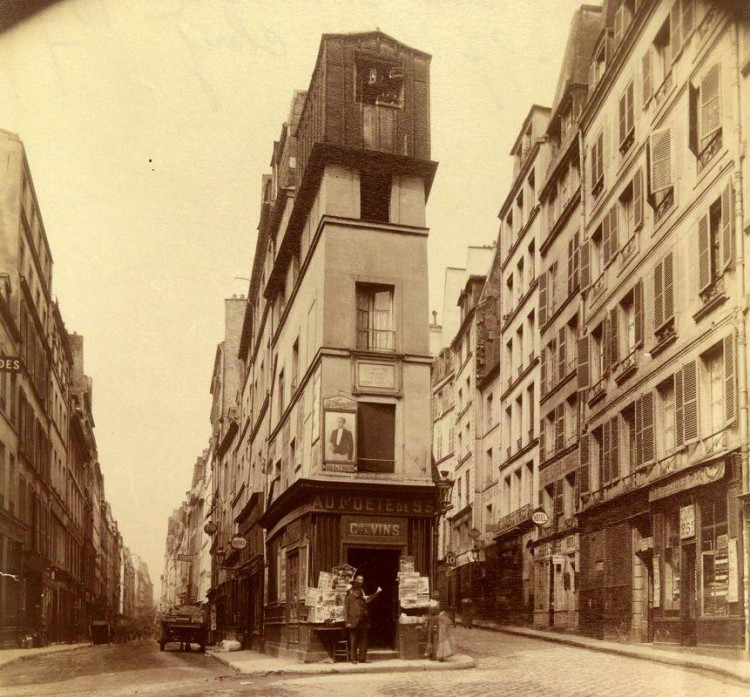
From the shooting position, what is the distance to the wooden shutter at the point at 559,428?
92.6 ft

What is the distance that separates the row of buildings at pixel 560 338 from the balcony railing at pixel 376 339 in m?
0.06

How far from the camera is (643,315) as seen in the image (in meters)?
17.3

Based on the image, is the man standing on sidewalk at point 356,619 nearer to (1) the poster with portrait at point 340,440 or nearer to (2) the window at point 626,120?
(1) the poster with portrait at point 340,440


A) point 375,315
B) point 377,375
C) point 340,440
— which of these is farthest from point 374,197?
point 340,440

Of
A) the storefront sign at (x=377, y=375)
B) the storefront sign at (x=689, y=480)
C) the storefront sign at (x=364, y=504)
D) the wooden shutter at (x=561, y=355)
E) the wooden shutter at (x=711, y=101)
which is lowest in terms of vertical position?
the storefront sign at (x=364, y=504)

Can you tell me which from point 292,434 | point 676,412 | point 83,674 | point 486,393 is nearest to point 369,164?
point 292,434

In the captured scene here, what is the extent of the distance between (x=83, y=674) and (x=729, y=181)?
42.3 feet

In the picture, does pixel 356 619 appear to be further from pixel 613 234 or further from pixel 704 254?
pixel 704 254

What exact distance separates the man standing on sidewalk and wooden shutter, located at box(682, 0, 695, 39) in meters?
10.2

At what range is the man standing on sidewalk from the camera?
18047 millimetres

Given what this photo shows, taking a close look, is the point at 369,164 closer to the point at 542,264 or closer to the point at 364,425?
the point at 364,425

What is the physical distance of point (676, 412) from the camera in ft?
52.8

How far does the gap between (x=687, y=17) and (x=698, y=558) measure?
829cm

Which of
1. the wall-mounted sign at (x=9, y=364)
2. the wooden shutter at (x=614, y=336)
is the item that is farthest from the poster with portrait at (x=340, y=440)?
the wall-mounted sign at (x=9, y=364)
